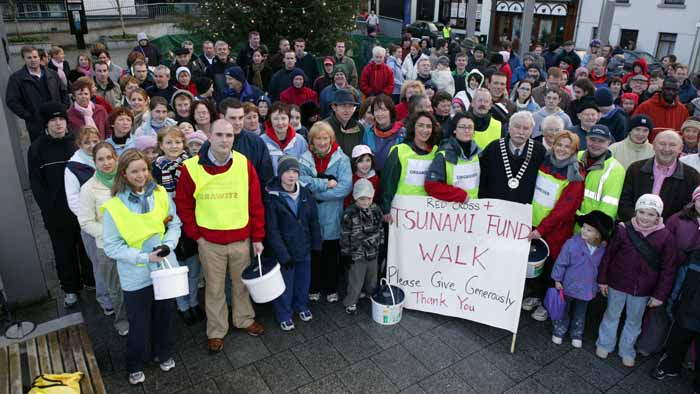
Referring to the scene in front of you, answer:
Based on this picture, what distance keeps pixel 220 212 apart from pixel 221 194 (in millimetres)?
157

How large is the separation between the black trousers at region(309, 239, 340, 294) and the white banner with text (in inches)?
24.8

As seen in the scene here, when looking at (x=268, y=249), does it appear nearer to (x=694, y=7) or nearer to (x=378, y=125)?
(x=378, y=125)

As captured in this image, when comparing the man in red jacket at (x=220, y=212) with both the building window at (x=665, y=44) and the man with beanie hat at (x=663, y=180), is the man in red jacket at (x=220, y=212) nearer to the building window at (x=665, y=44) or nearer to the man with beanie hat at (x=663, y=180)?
the man with beanie hat at (x=663, y=180)

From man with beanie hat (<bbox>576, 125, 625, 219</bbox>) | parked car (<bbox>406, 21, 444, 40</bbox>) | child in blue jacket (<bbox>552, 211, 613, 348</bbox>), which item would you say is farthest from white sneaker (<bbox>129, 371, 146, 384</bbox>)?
parked car (<bbox>406, 21, 444, 40</bbox>)

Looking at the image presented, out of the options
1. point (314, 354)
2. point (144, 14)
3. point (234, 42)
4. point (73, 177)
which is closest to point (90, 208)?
point (73, 177)

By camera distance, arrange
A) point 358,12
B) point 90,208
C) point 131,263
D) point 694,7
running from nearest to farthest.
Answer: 1. point 131,263
2. point 90,208
3. point 358,12
4. point 694,7

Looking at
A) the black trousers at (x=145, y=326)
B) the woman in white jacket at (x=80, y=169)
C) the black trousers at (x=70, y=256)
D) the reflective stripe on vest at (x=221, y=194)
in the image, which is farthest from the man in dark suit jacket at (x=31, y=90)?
the black trousers at (x=145, y=326)

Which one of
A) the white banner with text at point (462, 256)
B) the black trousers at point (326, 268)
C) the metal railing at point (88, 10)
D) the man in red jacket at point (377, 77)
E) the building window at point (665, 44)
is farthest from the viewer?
the building window at point (665, 44)

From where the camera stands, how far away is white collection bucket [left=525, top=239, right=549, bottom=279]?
16.0 ft

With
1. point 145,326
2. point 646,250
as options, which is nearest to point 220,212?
point 145,326

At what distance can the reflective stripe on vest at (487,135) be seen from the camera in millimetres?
5691

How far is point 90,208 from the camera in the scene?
4.27 metres

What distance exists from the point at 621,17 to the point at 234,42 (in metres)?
23.7

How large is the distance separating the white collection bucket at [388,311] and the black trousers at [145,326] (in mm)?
1972
